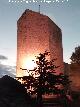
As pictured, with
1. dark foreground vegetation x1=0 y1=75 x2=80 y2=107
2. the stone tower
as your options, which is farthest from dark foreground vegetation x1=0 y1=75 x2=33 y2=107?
the stone tower

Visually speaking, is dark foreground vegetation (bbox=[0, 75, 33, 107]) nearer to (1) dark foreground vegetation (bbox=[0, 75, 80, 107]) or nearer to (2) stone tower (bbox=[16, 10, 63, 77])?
(1) dark foreground vegetation (bbox=[0, 75, 80, 107])

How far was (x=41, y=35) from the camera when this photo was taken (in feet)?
91.6

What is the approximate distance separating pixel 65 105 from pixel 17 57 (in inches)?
356

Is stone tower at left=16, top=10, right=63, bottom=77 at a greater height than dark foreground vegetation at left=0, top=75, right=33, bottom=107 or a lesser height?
greater

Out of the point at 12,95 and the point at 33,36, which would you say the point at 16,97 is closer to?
the point at 12,95

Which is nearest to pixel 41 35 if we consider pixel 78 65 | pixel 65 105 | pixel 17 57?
pixel 17 57

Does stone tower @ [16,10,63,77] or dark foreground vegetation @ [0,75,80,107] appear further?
stone tower @ [16,10,63,77]

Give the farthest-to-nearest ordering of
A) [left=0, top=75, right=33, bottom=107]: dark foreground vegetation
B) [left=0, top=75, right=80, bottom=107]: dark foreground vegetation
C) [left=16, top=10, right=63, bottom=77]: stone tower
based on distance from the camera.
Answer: [left=16, top=10, right=63, bottom=77]: stone tower
[left=0, top=75, right=80, bottom=107]: dark foreground vegetation
[left=0, top=75, right=33, bottom=107]: dark foreground vegetation

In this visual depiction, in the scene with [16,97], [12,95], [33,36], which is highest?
[33,36]

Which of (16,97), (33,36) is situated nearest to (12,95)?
(16,97)

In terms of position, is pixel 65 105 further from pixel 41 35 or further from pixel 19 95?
pixel 41 35

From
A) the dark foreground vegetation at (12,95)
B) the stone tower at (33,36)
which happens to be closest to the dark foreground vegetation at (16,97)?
the dark foreground vegetation at (12,95)

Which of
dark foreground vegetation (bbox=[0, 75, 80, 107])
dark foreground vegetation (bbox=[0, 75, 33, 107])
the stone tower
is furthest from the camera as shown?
the stone tower

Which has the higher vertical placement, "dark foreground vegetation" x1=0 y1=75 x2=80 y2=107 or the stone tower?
the stone tower
